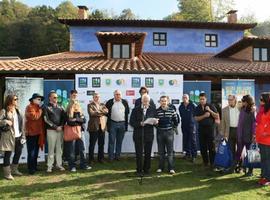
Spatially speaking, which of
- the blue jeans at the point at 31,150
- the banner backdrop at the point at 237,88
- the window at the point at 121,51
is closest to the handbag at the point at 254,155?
the banner backdrop at the point at 237,88

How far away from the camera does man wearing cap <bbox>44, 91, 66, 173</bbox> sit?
8688mm

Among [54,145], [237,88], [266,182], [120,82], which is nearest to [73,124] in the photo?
[54,145]

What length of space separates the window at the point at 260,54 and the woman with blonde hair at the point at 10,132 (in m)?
11.4

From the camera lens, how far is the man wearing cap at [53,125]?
8.69m

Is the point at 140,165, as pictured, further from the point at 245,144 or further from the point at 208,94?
the point at 208,94

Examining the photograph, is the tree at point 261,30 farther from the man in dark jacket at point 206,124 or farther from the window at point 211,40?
the man in dark jacket at point 206,124

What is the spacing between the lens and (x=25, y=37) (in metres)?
37.7

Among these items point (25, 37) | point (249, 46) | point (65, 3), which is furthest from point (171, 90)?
point (65, 3)

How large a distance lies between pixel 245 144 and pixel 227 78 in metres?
4.22

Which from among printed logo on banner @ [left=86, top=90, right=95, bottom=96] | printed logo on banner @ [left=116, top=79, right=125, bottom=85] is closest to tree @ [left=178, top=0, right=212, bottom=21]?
printed logo on banner @ [left=116, top=79, right=125, bottom=85]

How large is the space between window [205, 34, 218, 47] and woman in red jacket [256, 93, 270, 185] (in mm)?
15080

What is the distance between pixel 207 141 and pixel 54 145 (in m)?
3.74

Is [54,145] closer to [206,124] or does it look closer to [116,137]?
[116,137]

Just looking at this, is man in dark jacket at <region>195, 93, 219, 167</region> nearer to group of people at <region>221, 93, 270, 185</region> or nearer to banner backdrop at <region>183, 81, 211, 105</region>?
group of people at <region>221, 93, 270, 185</region>
